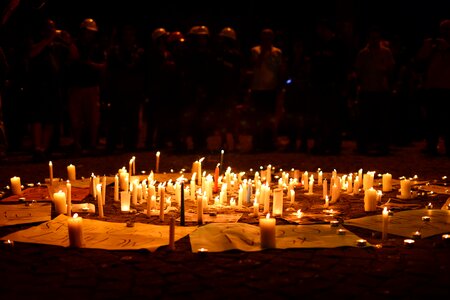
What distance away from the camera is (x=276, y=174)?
10344 mm

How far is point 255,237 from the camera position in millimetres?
5953

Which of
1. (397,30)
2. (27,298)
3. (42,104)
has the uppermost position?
(397,30)

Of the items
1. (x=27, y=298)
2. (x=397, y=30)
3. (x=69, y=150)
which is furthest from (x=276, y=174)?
(x=397, y=30)

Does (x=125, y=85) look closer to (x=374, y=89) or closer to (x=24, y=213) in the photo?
A: (x=374, y=89)

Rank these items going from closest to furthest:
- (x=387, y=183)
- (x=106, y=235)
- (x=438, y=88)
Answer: (x=106, y=235)
(x=387, y=183)
(x=438, y=88)

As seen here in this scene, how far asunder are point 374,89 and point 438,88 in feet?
4.02

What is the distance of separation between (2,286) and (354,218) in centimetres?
380

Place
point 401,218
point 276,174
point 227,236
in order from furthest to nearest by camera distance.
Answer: point 276,174 → point 401,218 → point 227,236

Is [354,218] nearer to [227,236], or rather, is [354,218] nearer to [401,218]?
[401,218]

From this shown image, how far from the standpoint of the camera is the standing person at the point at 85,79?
12906 millimetres

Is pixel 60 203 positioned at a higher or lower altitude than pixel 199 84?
lower

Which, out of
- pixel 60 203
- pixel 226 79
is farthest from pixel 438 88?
pixel 60 203

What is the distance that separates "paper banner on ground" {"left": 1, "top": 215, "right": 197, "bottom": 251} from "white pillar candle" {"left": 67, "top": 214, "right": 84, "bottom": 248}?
0.08 metres

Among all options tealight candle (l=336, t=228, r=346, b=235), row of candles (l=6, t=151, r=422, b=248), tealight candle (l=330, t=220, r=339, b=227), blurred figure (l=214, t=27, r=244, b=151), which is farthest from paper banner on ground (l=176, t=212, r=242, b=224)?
blurred figure (l=214, t=27, r=244, b=151)
